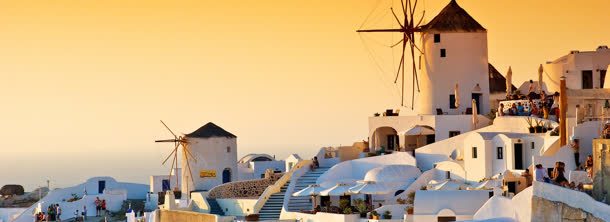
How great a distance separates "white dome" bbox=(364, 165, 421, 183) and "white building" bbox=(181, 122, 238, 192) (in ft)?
31.6

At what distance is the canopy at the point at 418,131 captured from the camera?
245ft

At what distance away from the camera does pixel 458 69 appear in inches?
3000

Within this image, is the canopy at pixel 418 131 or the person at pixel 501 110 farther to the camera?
the canopy at pixel 418 131

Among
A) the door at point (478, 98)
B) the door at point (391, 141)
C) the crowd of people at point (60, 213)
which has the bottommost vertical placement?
the crowd of people at point (60, 213)

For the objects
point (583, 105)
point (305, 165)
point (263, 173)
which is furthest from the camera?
point (263, 173)

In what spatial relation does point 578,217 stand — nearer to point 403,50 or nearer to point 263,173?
point 403,50

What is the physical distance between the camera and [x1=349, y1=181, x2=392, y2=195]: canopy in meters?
67.7

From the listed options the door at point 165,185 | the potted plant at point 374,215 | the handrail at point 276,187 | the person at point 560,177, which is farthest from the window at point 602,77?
the person at point 560,177

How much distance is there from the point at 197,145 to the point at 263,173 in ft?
20.1

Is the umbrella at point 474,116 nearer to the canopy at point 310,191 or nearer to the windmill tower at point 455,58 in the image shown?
the windmill tower at point 455,58

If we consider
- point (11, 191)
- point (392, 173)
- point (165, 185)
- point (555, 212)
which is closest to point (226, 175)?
point (165, 185)

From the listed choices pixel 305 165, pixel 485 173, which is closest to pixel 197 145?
pixel 305 165

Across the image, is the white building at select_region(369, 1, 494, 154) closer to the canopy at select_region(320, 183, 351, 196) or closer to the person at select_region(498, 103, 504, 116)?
the person at select_region(498, 103, 504, 116)

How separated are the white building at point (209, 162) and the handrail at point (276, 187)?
3.69m
